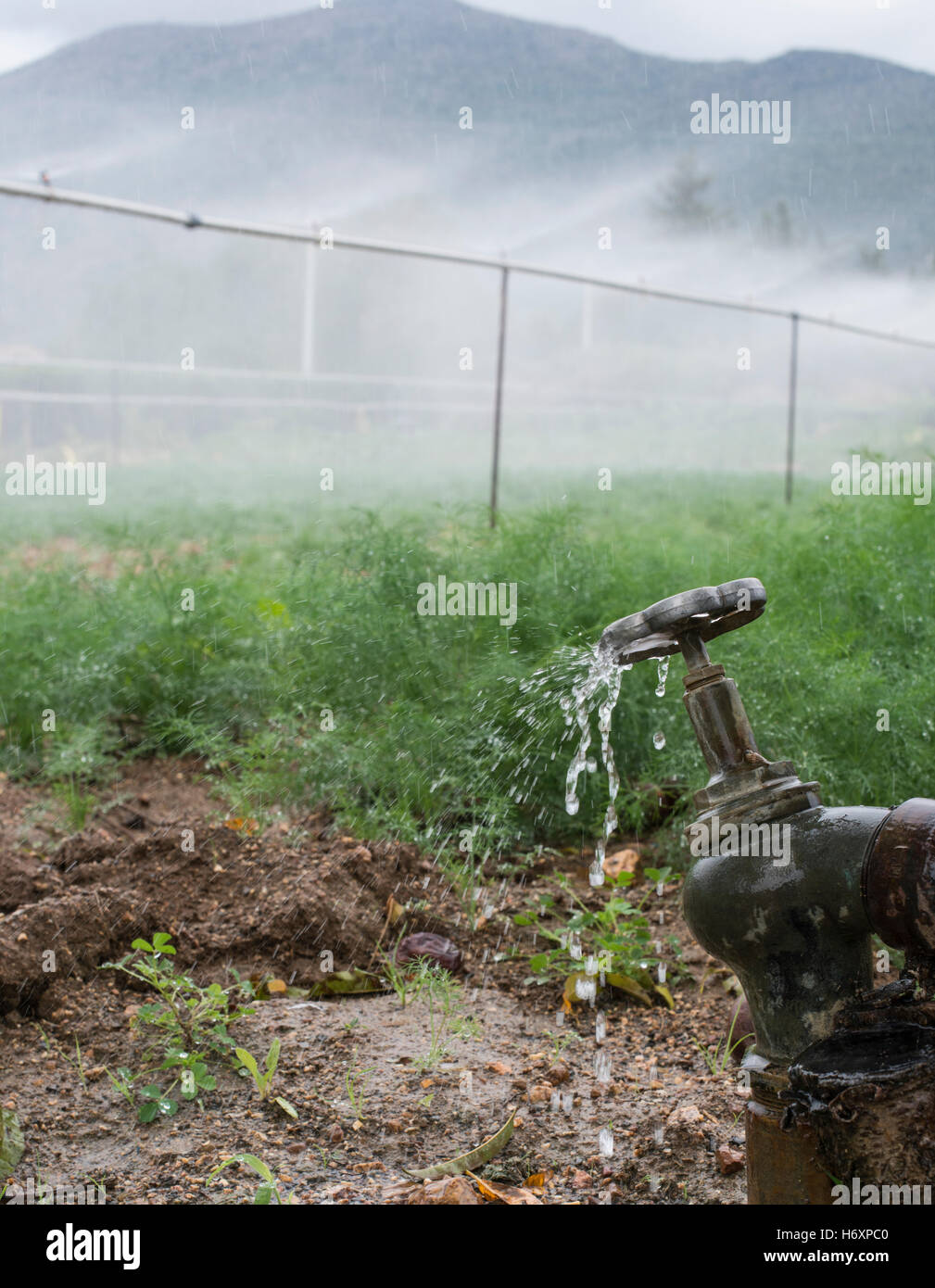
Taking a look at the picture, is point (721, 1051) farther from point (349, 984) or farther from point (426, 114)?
point (426, 114)

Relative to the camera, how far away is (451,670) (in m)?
3.66

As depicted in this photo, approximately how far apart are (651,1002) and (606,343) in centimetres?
1253

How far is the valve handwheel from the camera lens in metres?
1.49

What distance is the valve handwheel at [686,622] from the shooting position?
4.89 feet

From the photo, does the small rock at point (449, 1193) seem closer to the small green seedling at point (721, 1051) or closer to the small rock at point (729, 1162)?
the small rock at point (729, 1162)

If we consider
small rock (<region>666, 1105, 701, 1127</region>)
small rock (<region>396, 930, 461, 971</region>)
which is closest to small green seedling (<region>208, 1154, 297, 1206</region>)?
small rock (<region>666, 1105, 701, 1127</region>)

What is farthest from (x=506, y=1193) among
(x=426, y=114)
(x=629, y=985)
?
(x=426, y=114)

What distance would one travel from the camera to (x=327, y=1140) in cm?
203

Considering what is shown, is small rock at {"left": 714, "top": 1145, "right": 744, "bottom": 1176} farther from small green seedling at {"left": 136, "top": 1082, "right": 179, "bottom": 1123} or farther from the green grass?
the green grass

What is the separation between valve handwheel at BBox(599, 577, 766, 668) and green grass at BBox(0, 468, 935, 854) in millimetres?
1377

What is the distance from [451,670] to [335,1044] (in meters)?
1.53
